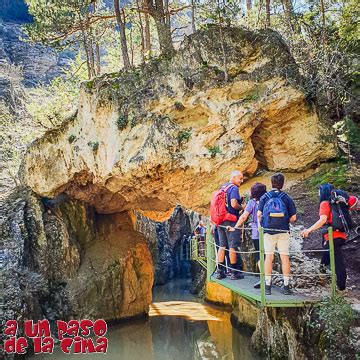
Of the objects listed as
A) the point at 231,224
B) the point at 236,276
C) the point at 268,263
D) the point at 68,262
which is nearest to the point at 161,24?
the point at 231,224

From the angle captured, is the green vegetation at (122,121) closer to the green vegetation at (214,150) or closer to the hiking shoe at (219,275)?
the green vegetation at (214,150)

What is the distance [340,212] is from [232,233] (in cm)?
175

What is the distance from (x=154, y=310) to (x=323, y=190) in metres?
13.8

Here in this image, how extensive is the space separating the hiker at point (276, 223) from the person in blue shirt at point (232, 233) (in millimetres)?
1096

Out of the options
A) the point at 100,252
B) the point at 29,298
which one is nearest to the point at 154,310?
the point at 100,252

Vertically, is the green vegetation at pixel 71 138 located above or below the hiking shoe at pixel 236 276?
above

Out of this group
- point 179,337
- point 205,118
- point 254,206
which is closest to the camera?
point 254,206

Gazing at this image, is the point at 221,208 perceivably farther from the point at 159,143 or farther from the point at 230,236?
the point at 159,143

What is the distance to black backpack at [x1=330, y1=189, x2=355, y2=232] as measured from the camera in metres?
5.28

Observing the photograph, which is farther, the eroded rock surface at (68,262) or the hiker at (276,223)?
the eroded rock surface at (68,262)

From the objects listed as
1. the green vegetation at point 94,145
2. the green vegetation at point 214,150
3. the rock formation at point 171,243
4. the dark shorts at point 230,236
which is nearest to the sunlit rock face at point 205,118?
the green vegetation at point 214,150

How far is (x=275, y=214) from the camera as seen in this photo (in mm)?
5207

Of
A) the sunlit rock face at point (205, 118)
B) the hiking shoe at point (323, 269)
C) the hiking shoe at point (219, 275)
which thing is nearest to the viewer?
the hiking shoe at point (323, 269)

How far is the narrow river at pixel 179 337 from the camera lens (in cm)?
1055
